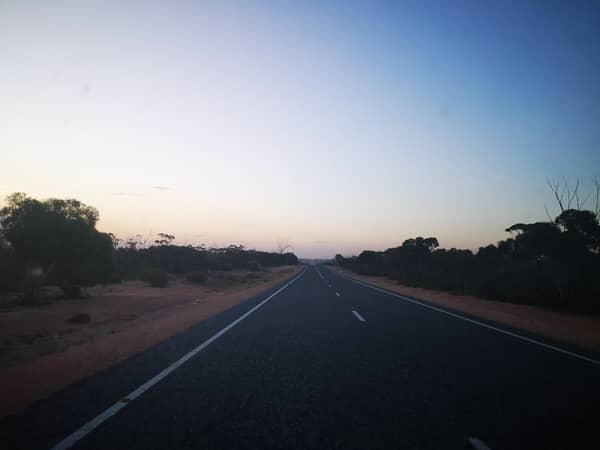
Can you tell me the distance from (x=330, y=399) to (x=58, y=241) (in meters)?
19.8

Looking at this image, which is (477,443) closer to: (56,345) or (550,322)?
(56,345)

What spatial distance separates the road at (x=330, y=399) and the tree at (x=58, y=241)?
611 inches

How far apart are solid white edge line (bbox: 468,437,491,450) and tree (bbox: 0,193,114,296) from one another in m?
21.2

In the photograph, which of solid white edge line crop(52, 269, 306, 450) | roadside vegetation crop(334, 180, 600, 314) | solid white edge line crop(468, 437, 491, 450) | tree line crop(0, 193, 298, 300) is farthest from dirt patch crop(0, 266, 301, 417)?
roadside vegetation crop(334, 180, 600, 314)

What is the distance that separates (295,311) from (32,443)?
958 centimetres

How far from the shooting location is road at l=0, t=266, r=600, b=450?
10.2ft

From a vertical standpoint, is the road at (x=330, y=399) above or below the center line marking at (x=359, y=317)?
above

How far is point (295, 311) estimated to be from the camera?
12203mm

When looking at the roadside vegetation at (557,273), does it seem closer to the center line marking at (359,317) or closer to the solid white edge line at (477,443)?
the center line marking at (359,317)

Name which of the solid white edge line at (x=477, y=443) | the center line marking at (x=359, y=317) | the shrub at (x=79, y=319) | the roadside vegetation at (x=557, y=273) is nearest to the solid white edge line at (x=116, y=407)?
the solid white edge line at (x=477, y=443)

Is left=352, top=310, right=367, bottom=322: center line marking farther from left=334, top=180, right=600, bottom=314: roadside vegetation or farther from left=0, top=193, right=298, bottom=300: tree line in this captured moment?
left=0, top=193, right=298, bottom=300: tree line

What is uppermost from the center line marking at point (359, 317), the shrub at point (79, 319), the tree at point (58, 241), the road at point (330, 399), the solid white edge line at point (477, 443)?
the tree at point (58, 241)

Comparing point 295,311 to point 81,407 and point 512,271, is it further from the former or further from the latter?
point 512,271

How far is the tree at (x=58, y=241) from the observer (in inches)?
692
